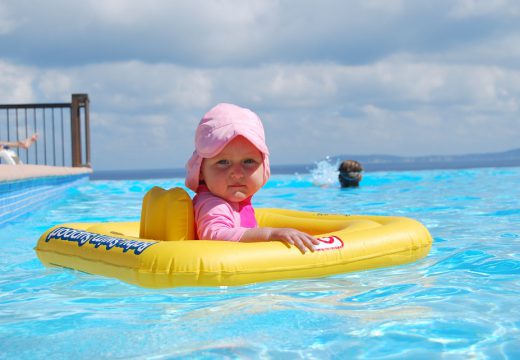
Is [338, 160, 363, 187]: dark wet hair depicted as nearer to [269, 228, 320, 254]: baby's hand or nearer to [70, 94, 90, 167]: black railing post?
[70, 94, 90, 167]: black railing post

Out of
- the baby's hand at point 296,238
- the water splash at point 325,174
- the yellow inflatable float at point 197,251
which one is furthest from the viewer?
the water splash at point 325,174

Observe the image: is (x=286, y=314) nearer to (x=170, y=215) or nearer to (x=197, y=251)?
(x=197, y=251)

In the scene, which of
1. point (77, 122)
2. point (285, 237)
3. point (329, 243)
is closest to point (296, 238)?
point (285, 237)

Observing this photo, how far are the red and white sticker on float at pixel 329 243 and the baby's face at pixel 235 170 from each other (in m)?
0.49

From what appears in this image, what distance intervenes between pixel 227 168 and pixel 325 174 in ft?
33.1

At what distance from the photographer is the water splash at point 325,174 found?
12.9 meters

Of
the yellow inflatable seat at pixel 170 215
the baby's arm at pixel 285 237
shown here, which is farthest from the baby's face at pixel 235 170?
the baby's arm at pixel 285 237

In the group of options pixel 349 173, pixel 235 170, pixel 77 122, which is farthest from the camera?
pixel 77 122

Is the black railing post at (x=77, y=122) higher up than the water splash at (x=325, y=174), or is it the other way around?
the black railing post at (x=77, y=122)

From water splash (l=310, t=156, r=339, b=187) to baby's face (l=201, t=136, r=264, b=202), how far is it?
957 centimetres

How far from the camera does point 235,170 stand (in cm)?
323

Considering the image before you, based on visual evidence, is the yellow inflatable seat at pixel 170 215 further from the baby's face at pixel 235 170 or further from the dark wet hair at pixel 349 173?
the dark wet hair at pixel 349 173

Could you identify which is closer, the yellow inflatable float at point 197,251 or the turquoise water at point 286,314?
the turquoise water at point 286,314

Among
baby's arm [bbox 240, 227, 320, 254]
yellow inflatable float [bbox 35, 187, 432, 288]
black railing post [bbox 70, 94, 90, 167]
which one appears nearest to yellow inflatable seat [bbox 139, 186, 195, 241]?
yellow inflatable float [bbox 35, 187, 432, 288]
